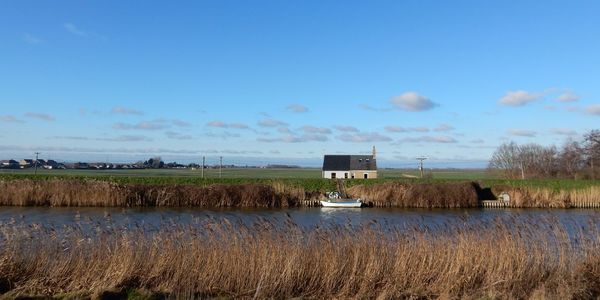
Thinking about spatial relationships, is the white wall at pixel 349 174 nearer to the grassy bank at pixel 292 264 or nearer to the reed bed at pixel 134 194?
the reed bed at pixel 134 194

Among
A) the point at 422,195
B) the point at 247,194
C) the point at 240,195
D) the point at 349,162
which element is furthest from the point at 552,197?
the point at 349,162

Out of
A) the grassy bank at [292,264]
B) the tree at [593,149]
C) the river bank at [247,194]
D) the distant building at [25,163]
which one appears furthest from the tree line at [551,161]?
the distant building at [25,163]

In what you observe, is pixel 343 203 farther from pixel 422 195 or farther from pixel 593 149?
pixel 593 149

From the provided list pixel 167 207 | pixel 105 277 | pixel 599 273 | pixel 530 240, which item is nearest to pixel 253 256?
pixel 105 277

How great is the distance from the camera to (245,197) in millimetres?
42188

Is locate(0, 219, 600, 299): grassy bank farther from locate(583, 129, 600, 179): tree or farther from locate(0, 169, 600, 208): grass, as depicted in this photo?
locate(583, 129, 600, 179): tree

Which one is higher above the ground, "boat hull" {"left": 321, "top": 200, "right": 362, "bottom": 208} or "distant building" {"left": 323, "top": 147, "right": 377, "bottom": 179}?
"distant building" {"left": 323, "top": 147, "right": 377, "bottom": 179}

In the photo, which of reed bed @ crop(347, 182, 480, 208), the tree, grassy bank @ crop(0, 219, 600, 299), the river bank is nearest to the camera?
grassy bank @ crop(0, 219, 600, 299)

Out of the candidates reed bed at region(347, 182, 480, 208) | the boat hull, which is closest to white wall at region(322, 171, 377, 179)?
reed bed at region(347, 182, 480, 208)

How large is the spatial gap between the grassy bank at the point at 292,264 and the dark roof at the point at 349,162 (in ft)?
220

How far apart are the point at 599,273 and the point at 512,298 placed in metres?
2.80

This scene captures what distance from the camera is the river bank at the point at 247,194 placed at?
39.2 m

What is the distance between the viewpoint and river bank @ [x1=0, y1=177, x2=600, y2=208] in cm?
3916

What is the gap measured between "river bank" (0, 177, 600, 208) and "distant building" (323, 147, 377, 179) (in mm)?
29706
